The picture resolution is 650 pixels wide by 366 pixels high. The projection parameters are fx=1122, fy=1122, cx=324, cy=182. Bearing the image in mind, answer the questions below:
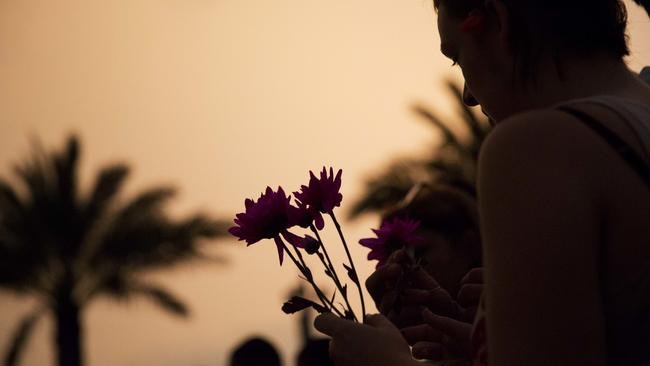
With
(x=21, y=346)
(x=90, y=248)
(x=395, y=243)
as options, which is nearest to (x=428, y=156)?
(x=90, y=248)

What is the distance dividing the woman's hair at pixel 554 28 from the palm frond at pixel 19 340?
20507 mm

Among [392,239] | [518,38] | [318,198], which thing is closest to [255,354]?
[392,239]

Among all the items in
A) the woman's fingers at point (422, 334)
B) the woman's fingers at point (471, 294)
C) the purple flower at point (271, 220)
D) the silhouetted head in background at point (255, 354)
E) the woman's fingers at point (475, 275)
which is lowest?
the woman's fingers at point (422, 334)

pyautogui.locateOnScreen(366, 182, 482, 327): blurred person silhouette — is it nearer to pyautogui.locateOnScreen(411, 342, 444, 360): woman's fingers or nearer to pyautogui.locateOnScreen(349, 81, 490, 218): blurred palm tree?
pyautogui.locateOnScreen(411, 342, 444, 360): woman's fingers

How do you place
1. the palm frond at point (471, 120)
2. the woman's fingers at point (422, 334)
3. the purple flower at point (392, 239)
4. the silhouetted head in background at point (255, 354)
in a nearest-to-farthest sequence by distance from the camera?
the woman's fingers at point (422, 334) < the purple flower at point (392, 239) < the silhouetted head in background at point (255, 354) < the palm frond at point (471, 120)

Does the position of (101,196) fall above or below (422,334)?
above

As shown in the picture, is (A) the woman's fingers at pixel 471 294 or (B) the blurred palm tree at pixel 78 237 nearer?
A: (A) the woman's fingers at pixel 471 294

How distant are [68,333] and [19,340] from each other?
927 millimetres

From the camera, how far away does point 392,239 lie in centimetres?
255

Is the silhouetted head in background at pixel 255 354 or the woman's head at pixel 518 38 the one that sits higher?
the silhouetted head in background at pixel 255 354

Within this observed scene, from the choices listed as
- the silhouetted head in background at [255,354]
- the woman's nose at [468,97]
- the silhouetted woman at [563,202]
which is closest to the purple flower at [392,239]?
the woman's nose at [468,97]

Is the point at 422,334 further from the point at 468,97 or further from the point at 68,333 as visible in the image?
the point at 68,333

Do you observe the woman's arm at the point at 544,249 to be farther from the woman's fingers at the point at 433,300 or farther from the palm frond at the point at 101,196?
the palm frond at the point at 101,196

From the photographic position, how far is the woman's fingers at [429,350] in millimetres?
2350
